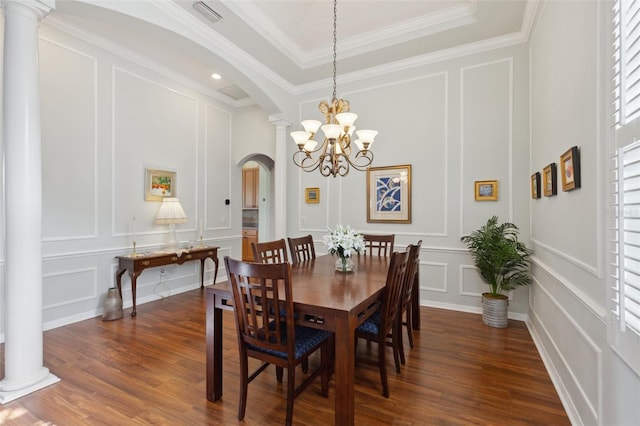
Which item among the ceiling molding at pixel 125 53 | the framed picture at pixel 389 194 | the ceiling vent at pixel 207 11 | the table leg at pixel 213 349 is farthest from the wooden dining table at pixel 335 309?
the ceiling molding at pixel 125 53

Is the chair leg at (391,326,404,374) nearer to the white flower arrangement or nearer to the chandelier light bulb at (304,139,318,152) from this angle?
the white flower arrangement

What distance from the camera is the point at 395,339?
2404 millimetres

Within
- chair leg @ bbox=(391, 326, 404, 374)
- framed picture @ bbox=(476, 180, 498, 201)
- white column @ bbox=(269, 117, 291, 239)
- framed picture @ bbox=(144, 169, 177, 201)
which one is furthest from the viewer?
white column @ bbox=(269, 117, 291, 239)

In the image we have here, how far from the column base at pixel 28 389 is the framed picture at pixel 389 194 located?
3681mm

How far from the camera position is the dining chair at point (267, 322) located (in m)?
1.69

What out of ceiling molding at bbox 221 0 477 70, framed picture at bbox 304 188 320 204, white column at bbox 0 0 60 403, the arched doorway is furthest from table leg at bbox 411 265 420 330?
the arched doorway

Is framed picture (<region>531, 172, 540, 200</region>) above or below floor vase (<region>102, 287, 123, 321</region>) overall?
above

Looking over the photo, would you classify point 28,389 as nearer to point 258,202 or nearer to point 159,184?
point 159,184

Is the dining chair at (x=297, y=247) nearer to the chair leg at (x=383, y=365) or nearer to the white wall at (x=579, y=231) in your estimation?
the chair leg at (x=383, y=365)

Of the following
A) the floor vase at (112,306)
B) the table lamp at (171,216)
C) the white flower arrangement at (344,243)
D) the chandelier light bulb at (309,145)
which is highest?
the chandelier light bulb at (309,145)

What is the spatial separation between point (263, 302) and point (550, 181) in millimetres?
2435

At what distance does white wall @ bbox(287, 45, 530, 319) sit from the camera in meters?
3.61

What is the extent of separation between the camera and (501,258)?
3.23 m

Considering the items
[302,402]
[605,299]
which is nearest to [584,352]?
[605,299]
